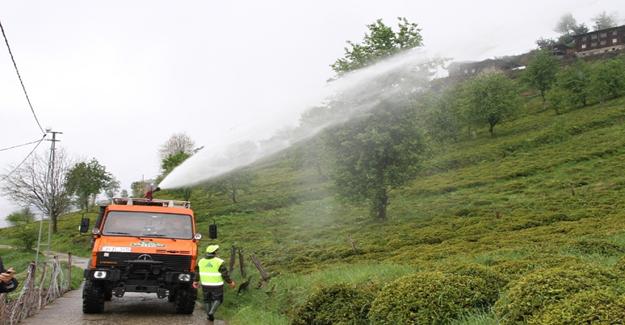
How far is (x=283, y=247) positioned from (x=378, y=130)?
1073 centimetres

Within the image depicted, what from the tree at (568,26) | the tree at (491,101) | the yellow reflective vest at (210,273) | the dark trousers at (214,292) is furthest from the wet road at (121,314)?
the tree at (568,26)

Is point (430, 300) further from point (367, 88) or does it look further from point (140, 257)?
point (367, 88)

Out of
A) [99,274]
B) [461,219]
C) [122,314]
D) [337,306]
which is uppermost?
[99,274]

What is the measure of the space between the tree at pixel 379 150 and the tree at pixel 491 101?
45.6 m

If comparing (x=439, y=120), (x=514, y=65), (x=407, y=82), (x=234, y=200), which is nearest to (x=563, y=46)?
(x=514, y=65)

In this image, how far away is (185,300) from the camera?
14117 mm

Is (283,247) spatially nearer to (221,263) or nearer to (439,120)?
(221,263)

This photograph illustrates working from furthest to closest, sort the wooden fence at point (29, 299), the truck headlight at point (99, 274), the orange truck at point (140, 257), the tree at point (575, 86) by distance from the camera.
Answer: the tree at point (575, 86), the orange truck at point (140, 257), the truck headlight at point (99, 274), the wooden fence at point (29, 299)

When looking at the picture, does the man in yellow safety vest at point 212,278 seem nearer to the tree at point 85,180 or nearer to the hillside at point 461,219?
the hillside at point 461,219

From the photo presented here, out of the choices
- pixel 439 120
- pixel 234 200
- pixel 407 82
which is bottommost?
pixel 234 200

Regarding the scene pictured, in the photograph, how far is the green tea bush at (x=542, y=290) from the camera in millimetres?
5695

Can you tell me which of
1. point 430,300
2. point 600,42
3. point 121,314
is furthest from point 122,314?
point 600,42

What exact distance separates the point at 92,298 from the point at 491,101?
73.6 meters

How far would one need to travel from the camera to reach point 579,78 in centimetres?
8331
